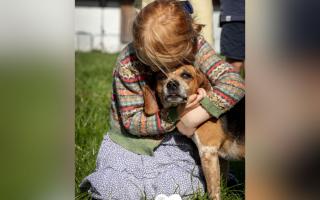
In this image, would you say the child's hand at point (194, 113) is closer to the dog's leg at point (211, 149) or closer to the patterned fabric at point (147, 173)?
the dog's leg at point (211, 149)

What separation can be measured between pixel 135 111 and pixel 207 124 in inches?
16.5

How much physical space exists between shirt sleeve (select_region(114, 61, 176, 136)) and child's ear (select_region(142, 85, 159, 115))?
3cm

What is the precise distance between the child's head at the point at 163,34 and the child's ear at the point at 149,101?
0.17m

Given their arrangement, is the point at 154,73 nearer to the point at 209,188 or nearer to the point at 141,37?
the point at 141,37

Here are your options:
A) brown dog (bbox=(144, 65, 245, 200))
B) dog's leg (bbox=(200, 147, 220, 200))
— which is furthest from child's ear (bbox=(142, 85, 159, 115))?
dog's leg (bbox=(200, 147, 220, 200))

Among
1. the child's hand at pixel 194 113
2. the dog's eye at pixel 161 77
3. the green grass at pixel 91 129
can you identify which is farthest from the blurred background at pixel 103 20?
the child's hand at pixel 194 113

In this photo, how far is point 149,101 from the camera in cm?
322

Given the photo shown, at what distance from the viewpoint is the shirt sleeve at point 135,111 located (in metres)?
3.22

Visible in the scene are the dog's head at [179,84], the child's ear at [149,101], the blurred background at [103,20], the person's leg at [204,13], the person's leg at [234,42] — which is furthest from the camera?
the blurred background at [103,20]

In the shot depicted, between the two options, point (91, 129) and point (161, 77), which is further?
point (91, 129)

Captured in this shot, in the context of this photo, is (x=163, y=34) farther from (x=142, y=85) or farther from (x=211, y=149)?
(x=211, y=149)

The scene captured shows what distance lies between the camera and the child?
119 inches

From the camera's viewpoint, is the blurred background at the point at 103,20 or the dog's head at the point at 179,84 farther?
the blurred background at the point at 103,20

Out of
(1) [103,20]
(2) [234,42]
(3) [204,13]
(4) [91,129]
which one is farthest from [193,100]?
(1) [103,20]
